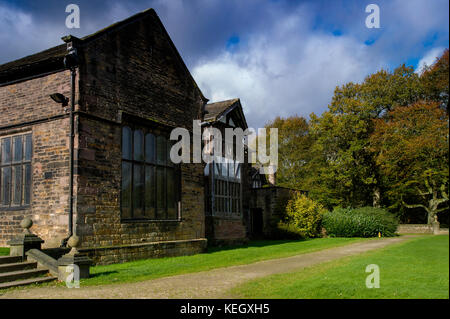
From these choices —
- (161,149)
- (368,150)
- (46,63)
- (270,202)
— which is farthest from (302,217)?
(46,63)

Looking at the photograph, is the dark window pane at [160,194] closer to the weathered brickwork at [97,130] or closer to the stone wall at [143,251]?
the weathered brickwork at [97,130]

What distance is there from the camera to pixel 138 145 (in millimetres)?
14883

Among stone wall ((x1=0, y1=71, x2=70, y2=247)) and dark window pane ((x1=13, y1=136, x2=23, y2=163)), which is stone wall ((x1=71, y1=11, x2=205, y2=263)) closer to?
stone wall ((x1=0, y1=71, x2=70, y2=247))

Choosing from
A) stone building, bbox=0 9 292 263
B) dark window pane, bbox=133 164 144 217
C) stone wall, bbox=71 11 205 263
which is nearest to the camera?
stone building, bbox=0 9 292 263

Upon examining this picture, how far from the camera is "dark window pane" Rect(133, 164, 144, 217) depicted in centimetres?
1453

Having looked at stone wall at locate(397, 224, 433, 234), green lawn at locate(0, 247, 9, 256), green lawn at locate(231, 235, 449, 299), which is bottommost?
stone wall at locate(397, 224, 433, 234)

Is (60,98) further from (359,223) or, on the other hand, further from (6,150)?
(359,223)

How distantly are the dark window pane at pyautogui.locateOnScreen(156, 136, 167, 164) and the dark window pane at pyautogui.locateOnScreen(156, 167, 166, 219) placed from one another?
0.35 metres

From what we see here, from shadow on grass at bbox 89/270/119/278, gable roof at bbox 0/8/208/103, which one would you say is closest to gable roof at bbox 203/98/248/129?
gable roof at bbox 0/8/208/103

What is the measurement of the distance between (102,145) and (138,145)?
6.01ft

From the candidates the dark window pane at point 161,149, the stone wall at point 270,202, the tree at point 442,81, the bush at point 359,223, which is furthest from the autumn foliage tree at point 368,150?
the tree at point 442,81
